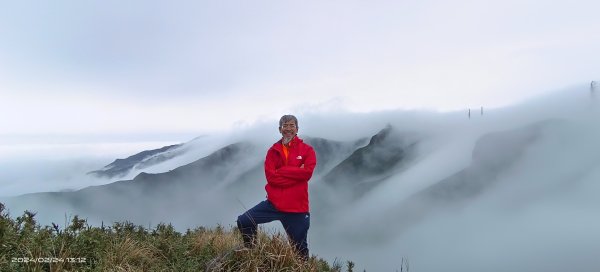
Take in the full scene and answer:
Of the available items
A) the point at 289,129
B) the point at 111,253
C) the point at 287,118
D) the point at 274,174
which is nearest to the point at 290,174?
the point at 274,174

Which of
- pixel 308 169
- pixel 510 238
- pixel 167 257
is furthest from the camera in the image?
pixel 510 238

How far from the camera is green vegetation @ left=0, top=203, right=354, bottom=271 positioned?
512 centimetres

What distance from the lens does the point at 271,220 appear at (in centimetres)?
619

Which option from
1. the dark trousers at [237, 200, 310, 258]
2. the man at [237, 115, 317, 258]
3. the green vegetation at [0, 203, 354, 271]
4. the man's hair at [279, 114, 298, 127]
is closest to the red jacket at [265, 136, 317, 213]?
the man at [237, 115, 317, 258]

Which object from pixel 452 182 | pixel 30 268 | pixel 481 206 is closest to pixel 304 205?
pixel 30 268

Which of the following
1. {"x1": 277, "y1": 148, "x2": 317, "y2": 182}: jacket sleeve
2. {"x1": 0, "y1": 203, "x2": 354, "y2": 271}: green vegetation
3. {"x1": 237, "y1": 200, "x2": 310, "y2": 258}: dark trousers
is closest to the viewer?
{"x1": 0, "y1": 203, "x2": 354, "y2": 271}: green vegetation

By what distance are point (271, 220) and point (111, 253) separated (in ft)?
6.96

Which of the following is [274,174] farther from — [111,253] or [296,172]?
[111,253]

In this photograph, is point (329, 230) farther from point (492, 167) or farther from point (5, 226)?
point (5, 226)

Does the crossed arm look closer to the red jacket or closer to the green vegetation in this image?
the red jacket

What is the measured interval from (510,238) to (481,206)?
69.8 ft

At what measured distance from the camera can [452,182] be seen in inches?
5753

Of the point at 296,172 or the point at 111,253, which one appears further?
the point at 296,172

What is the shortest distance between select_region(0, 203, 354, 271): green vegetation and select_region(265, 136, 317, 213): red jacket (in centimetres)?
60
